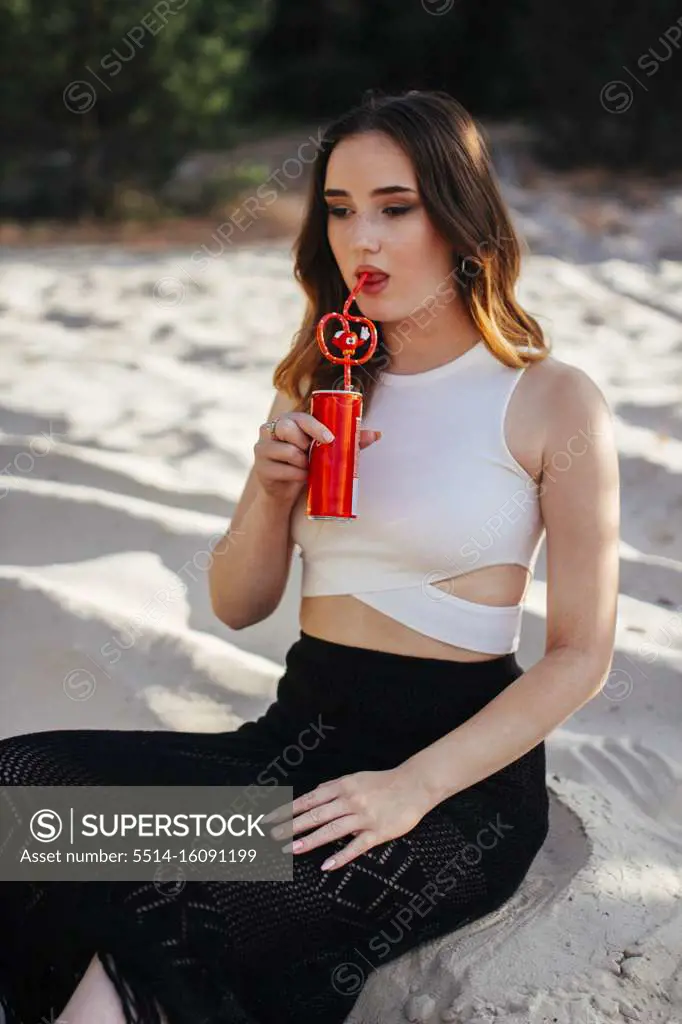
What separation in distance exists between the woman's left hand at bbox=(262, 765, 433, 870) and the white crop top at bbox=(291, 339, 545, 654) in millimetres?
291

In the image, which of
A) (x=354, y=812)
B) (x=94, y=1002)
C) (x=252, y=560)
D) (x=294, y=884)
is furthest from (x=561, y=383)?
(x=94, y=1002)

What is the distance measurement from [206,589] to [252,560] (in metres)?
0.93

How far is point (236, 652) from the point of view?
2.79 m

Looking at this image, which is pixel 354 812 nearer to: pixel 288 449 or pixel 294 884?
pixel 294 884

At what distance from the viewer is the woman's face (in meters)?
1.98

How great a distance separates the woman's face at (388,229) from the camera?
198cm

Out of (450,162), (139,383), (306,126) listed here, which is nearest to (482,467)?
(450,162)

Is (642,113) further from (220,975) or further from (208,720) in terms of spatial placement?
(220,975)

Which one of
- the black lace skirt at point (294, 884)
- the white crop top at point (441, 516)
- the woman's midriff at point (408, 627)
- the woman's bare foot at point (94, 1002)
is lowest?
the woman's bare foot at point (94, 1002)

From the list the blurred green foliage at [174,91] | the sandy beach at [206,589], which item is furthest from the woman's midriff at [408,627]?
the blurred green foliage at [174,91]

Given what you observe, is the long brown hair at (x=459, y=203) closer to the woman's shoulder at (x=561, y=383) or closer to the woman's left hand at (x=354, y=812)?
the woman's shoulder at (x=561, y=383)

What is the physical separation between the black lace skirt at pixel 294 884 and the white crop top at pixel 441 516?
0.08 metres

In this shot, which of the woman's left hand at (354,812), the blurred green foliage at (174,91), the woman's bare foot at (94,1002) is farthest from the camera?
the blurred green foliage at (174,91)

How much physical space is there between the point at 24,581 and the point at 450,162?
5.02ft
